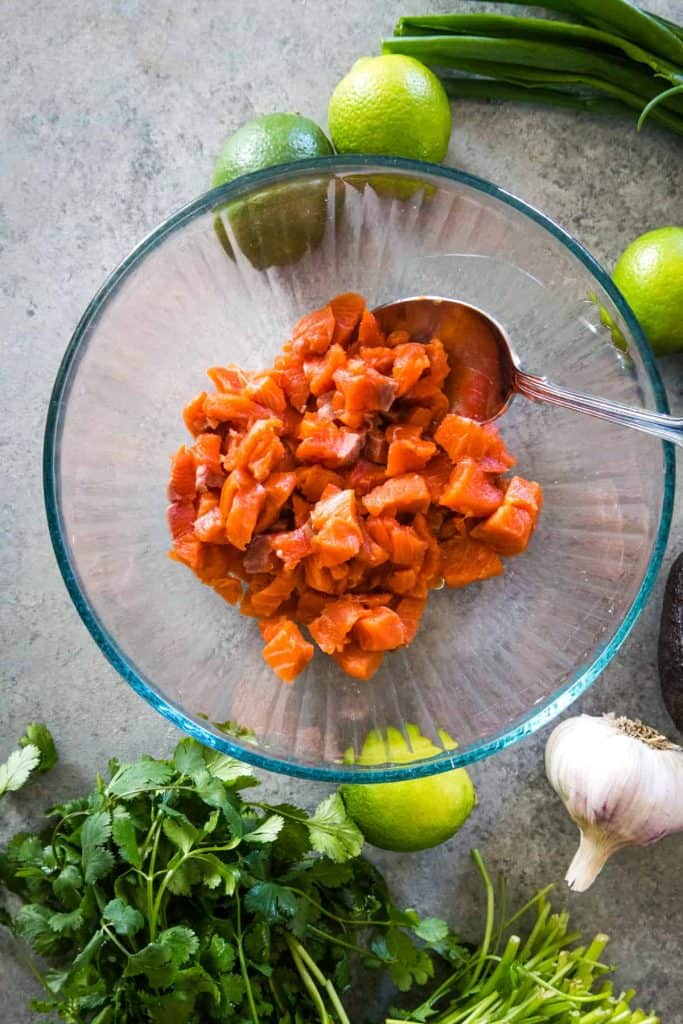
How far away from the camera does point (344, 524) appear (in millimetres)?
2000

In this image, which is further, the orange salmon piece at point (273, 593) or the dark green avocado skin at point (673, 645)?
the dark green avocado skin at point (673, 645)

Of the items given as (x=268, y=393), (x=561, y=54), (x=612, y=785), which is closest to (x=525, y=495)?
(x=268, y=393)

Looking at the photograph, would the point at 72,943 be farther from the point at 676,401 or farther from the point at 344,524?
the point at 676,401

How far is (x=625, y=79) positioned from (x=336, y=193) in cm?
76

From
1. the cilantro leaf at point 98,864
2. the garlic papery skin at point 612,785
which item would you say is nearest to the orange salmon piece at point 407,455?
the garlic papery skin at point 612,785

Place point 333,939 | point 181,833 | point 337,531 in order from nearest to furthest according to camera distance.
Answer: point 337,531
point 181,833
point 333,939

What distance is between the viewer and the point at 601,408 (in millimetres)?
2068

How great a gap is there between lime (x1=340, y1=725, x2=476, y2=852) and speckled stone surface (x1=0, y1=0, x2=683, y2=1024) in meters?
0.18

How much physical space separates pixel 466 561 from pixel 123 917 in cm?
100

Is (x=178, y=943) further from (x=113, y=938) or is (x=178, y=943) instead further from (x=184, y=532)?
(x=184, y=532)

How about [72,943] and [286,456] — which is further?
[72,943]

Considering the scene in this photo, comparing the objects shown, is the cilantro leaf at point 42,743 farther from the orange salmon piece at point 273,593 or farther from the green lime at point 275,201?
the green lime at point 275,201

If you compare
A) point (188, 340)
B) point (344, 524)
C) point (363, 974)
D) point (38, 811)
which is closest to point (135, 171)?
point (188, 340)

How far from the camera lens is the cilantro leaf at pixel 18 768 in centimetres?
221
